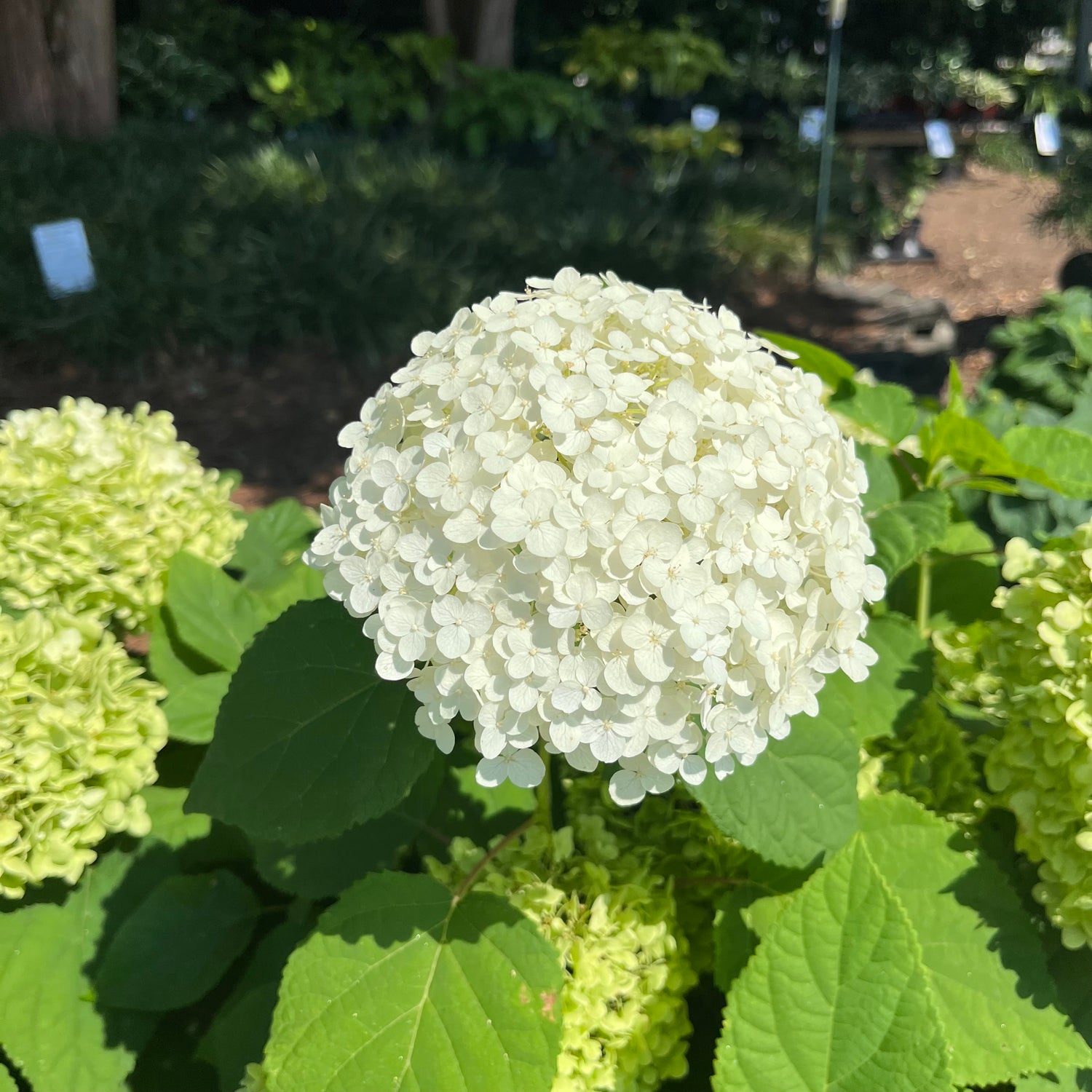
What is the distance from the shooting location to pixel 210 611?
5.54 feet

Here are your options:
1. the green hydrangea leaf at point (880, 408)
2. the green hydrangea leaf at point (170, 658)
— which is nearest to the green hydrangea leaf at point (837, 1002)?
the green hydrangea leaf at point (880, 408)

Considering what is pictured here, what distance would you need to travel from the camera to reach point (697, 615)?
0.95 meters

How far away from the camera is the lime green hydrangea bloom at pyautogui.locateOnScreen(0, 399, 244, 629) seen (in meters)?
1.65

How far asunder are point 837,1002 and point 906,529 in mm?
680

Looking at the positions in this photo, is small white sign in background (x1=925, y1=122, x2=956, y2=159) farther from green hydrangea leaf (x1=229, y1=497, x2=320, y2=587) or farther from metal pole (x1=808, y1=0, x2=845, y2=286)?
green hydrangea leaf (x1=229, y1=497, x2=320, y2=587)

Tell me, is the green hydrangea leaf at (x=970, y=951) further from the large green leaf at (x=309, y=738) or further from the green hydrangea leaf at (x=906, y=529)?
the large green leaf at (x=309, y=738)

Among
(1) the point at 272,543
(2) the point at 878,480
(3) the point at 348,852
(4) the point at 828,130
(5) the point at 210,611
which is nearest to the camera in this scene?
(3) the point at 348,852

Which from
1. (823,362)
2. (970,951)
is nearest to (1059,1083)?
(970,951)

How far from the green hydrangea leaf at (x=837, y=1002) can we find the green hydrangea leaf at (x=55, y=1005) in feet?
3.00

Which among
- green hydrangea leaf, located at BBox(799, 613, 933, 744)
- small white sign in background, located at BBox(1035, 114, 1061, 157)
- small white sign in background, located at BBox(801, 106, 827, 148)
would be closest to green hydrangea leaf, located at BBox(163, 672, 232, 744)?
green hydrangea leaf, located at BBox(799, 613, 933, 744)

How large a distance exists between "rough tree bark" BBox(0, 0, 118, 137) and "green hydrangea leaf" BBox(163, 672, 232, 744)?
794 centimetres

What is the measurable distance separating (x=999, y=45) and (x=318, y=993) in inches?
662

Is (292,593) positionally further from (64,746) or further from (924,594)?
(924,594)

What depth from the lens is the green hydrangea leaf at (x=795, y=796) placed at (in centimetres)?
118
